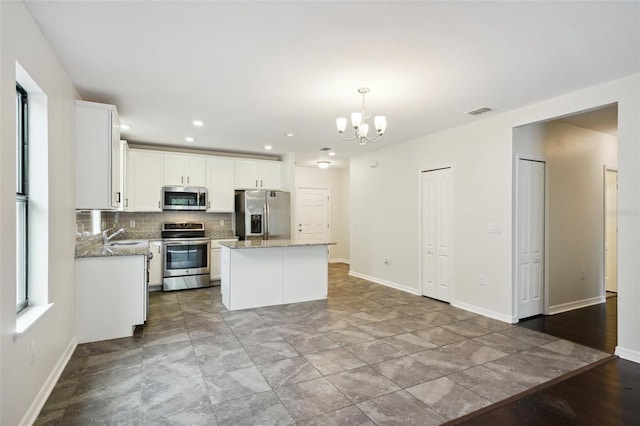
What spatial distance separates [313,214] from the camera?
8.65m

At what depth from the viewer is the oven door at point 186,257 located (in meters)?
5.65

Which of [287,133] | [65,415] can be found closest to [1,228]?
[65,415]

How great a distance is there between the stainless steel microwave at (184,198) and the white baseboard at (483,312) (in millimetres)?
4526

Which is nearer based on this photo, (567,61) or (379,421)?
(379,421)

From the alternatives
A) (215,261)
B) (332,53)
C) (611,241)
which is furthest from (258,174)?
(611,241)

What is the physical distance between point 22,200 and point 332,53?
8.13ft

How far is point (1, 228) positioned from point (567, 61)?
4045 millimetres

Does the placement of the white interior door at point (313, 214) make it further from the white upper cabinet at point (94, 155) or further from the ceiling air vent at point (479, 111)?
the white upper cabinet at point (94, 155)

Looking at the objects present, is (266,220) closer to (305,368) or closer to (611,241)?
(305,368)

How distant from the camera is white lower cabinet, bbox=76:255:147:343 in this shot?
11.0 feet

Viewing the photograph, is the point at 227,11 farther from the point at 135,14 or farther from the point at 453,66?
the point at 453,66

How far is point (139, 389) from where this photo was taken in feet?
8.08

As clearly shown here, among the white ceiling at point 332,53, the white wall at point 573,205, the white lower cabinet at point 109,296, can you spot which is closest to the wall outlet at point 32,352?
the white lower cabinet at point 109,296

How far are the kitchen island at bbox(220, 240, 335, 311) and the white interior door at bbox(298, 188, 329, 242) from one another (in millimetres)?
3338
